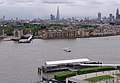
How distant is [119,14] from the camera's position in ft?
154

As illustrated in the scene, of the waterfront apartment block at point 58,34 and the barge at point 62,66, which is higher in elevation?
the barge at point 62,66

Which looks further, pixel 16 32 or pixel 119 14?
pixel 119 14

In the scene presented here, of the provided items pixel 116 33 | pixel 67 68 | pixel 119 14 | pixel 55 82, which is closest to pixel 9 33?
pixel 116 33

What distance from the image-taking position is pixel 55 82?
548cm

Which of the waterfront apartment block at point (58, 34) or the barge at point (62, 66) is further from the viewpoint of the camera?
the waterfront apartment block at point (58, 34)

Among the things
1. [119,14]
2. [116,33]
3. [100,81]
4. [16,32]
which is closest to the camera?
[100,81]

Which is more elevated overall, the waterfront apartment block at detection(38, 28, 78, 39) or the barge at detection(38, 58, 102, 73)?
the barge at detection(38, 58, 102, 73)

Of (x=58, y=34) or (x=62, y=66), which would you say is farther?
(x=58, y=34)

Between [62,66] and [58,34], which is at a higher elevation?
[62,66]

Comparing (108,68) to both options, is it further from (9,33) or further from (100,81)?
(9,33)

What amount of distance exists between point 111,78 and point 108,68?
1.32 m

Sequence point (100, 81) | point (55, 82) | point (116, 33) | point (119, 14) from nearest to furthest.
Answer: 1. point (100, 81)
2. point (55, 82)
3. point (116, 33)
4. point (119, 14)

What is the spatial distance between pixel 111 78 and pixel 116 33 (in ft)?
59.4

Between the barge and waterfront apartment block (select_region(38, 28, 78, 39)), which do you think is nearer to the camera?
the barge
